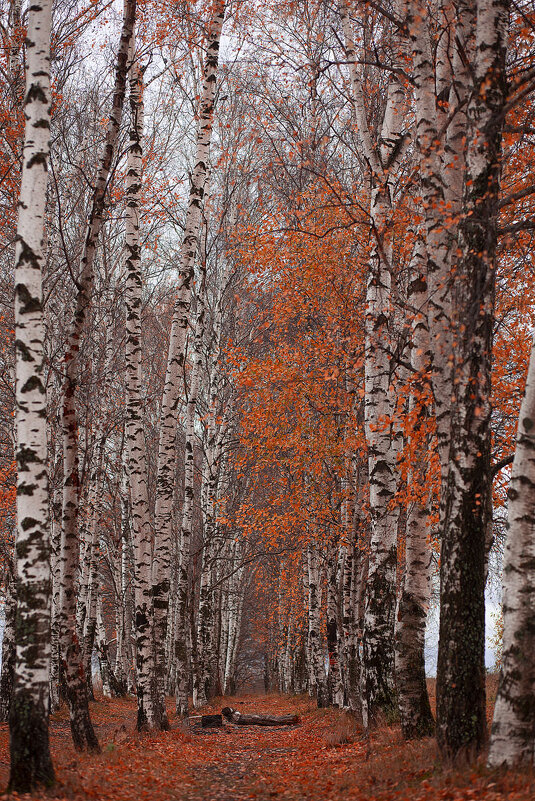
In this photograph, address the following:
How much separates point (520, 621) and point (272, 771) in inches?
185

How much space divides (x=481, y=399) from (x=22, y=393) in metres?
4.07

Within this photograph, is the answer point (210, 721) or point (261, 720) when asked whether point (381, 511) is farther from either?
point (261, 720)

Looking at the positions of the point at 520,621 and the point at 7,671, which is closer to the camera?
the point at 520,621

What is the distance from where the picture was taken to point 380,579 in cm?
904

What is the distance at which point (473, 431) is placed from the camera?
586 centimetres

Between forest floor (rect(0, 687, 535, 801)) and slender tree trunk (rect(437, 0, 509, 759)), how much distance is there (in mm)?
582

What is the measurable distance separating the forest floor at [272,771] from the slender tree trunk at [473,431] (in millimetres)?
582

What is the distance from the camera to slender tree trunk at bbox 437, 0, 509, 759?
225 inches

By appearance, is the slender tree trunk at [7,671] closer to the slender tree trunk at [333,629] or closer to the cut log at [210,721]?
the cut log at [210,721]

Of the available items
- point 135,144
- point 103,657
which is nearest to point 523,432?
point 135,144

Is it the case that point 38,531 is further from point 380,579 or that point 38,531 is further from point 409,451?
point 380,579

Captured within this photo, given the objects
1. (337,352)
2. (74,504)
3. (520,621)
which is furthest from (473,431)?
(337,352)

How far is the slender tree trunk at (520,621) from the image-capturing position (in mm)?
5023

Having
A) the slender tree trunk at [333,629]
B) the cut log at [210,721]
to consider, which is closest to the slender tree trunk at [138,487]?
the cut log at [210,721]
